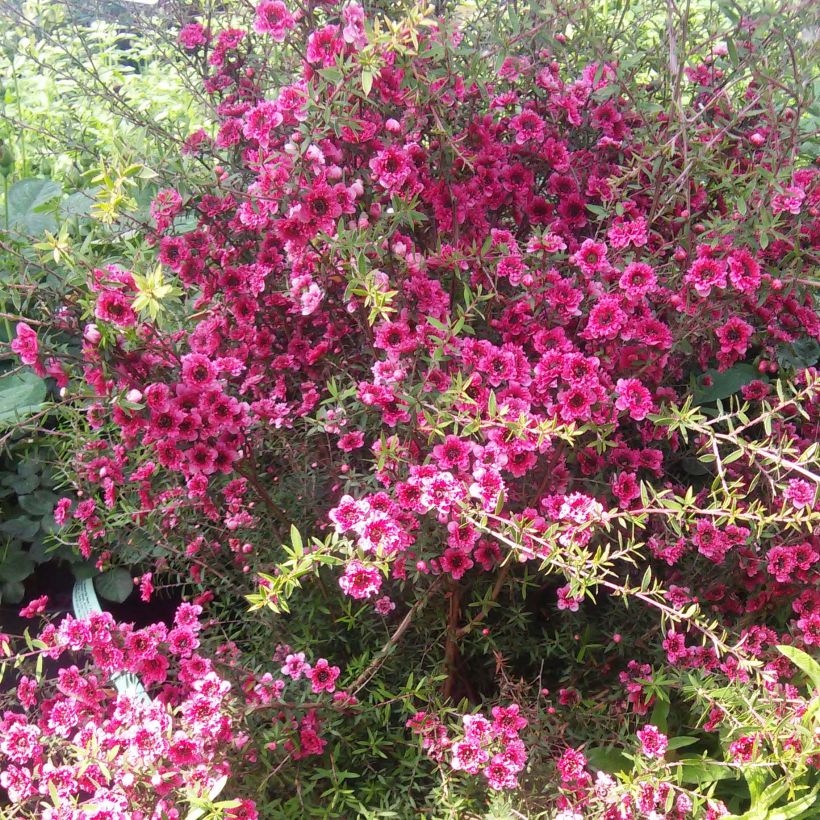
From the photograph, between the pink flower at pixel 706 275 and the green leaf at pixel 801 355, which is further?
the green leaf at pixel 801 355

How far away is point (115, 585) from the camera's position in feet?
A: 7.09

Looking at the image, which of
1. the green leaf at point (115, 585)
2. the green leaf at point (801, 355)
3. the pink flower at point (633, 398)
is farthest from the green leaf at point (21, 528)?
the green leaf at point (801, 355)

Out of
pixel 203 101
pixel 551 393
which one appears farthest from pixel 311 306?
pixel 203 101

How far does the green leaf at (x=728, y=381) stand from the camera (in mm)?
1812

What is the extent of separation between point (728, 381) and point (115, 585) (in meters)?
1.56

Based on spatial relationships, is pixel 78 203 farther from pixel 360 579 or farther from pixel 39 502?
pixel 360 579

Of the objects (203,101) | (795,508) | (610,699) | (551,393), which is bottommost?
(610,699)

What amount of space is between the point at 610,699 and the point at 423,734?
0.36 metres

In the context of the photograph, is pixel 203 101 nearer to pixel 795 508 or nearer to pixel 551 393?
pixel 551 393

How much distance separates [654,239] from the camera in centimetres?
161

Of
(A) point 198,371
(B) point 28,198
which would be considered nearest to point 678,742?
(A) point 198,371

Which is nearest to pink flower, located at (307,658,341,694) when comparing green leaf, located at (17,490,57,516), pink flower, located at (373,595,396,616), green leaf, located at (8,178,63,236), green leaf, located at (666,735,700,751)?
pink flower, located at (373,595,396,616)

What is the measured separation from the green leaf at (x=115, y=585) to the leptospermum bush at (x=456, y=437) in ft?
1.15

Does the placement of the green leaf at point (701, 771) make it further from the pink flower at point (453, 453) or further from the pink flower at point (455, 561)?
the pink flower at point (453, 453)
